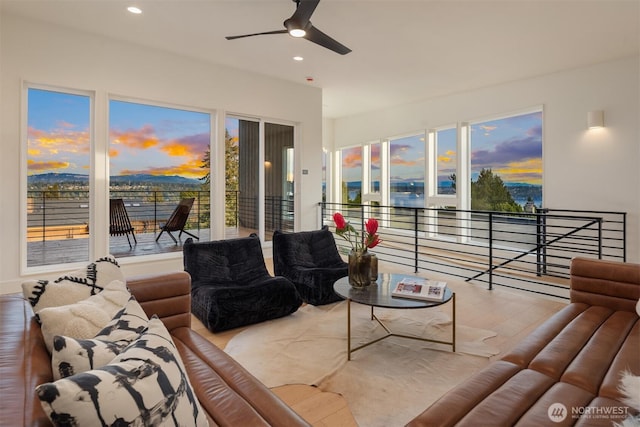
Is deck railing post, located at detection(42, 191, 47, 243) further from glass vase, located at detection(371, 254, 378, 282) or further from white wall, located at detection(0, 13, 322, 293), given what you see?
glass vase, located at detection(371, 254, 378, 282)

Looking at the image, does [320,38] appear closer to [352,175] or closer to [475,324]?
[475,324]

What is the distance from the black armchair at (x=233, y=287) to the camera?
2930mm

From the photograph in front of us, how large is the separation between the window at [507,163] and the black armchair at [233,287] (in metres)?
4.49

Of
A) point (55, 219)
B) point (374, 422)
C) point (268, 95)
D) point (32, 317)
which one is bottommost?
point (374, 422)

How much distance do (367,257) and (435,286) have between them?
0.55 metres

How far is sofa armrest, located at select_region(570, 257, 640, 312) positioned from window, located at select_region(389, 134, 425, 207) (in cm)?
501

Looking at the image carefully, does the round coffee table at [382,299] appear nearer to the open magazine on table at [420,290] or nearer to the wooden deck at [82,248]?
the open magazine on table at [420,290]

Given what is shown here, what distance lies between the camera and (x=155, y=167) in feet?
16.1

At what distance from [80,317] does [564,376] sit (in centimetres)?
189

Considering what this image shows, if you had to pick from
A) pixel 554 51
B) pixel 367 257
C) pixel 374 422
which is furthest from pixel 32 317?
pixel 554 51

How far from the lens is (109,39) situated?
4.33m

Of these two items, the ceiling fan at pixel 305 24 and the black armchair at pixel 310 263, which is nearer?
the ceiling fan at pixel 305 24

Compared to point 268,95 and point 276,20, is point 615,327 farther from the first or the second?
point 268,95

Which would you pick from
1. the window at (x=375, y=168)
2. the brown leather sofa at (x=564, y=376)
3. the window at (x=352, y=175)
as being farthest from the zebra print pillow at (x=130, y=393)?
the window at (x=352, y=175)
